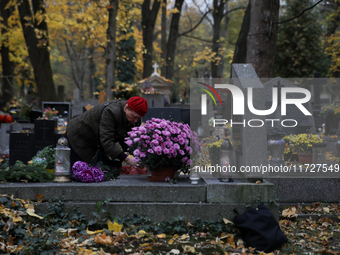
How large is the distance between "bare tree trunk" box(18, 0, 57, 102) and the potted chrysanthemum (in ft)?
40.1

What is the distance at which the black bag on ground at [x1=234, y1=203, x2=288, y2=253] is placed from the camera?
4277 millimetres

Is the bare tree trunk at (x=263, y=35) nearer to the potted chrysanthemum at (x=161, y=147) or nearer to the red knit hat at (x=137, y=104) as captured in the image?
the potted chrysanthemum at (x=161, y=147)

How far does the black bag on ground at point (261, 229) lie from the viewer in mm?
4277

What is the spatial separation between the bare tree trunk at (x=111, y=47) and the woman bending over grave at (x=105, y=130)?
23.7 feet

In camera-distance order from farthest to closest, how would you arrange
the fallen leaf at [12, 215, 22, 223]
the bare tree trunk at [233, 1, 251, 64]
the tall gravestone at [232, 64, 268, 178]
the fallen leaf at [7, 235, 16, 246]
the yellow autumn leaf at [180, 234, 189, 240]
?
the bare tree trunk at [233, 1, 251, 64], the tall gravestone at [232, 64, 268, 178], the yellow autumn leaf at [180, 234, 189, 240], the fallen leaf at [12, 215, 22, 223], the fallen leaf at [7, 235, 16, 246]

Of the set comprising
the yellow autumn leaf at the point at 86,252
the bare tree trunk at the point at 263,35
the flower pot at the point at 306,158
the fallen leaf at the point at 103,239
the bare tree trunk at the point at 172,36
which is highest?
the bare tree trunk at the point at 172,36

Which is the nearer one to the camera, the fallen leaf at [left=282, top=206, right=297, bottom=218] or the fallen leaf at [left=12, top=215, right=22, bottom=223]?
the fallen leaf at [left=12, top=215, right=22, bottom=223]

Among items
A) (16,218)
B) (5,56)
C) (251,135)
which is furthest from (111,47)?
(5,56)

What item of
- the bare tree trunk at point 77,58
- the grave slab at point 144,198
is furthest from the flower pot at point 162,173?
the bare tree trunk at point 77,58

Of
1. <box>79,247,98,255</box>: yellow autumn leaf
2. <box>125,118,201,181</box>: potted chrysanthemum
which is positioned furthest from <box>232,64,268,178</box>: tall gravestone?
<box>79,247,98,255</box>: yellow autumn leaf

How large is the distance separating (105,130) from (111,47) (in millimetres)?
8313

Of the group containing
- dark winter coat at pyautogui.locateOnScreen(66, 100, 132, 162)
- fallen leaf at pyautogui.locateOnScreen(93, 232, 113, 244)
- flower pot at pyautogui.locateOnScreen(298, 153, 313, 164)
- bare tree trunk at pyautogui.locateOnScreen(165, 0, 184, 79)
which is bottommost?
fallen leaf at pyautogui.locateOnScreen(93, 232, 113, 244)

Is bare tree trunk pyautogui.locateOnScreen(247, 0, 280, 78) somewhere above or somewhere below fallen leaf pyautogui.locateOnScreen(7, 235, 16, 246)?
above

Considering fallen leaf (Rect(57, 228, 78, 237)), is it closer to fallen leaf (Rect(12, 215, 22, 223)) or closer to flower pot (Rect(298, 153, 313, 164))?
fallen leaf (Rect(12, 215, 22, 223))
